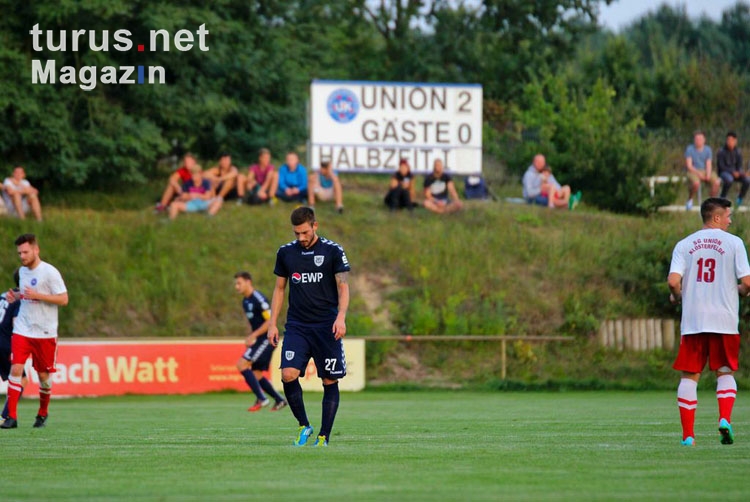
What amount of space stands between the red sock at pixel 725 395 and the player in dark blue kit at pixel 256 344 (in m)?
8.68

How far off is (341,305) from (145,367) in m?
15.5

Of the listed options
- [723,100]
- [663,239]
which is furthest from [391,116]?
[723,100]

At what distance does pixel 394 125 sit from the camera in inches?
1257

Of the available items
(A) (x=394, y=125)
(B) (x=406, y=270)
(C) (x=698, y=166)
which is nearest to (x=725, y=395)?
(B) (x=406, y=270)

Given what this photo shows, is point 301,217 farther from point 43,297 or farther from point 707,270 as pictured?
point 43,297

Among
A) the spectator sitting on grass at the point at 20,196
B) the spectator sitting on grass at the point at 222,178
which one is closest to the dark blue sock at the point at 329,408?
the spectator sitting on grass at the point at 20,196

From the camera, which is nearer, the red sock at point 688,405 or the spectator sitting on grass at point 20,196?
the red sock at point 688,405

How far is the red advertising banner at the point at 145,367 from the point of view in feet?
84.3

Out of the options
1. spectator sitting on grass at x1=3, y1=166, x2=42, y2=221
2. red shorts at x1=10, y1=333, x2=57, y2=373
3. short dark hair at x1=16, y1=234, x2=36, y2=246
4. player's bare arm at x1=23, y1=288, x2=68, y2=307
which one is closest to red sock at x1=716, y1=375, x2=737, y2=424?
player's bare arm at x1=23, y1=288, x2=68, y2=307

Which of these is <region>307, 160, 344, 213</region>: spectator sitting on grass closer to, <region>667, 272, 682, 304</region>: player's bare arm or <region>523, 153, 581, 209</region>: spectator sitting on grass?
<region>523, 153, 581, 209</region>: spectator sitting on grass

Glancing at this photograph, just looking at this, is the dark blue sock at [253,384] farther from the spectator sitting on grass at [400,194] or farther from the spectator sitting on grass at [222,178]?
the spectator sitting on grass at [400,194]

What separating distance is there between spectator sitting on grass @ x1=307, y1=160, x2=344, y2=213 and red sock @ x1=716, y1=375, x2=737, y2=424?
20.7 meters

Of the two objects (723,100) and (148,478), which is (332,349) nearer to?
(148,478)

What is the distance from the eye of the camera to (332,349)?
451 inches
